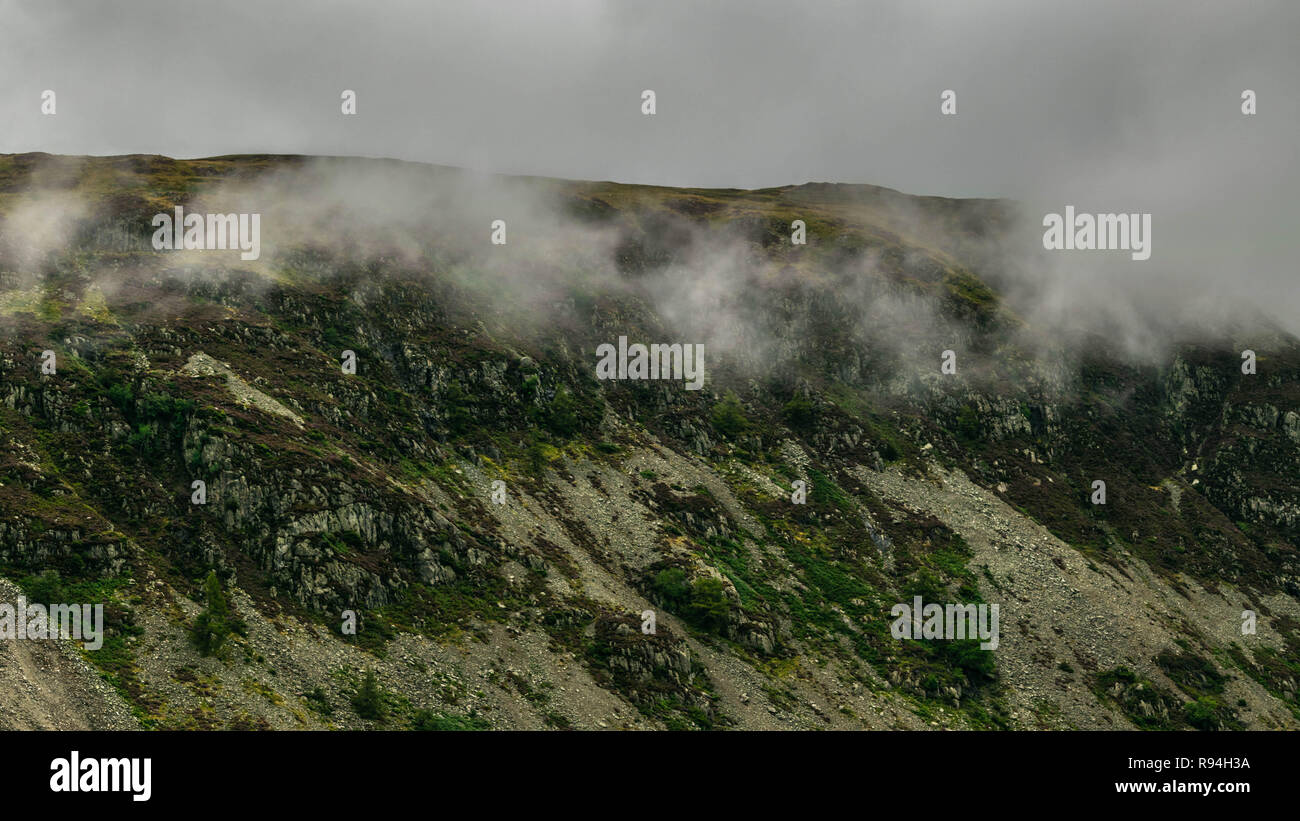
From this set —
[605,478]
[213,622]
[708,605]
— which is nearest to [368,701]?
[213,622]

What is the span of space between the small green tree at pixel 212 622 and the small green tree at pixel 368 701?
8.29 metres

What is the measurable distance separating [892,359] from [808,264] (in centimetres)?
2298

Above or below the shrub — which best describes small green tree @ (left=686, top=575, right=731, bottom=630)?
below

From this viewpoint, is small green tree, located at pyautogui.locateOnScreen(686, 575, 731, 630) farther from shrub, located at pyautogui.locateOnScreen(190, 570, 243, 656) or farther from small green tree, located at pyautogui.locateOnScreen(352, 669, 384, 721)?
shrub, located at pyautogui.locateOnScreen(190, 570, 243, 656)

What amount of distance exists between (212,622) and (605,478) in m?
41.2

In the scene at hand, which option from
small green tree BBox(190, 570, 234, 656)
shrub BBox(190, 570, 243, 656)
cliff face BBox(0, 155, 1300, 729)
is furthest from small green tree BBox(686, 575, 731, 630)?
small green tree BBox(190, 570, 234, 656)

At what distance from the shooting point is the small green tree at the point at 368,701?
154ft

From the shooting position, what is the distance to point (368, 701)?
4706 cm

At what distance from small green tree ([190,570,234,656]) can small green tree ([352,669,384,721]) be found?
829cm

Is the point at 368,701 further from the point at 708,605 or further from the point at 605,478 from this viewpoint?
the point at 605,478

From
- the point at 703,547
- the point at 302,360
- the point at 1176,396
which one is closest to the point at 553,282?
the point at 302,360

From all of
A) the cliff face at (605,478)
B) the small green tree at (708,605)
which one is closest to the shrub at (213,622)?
the cliff face at (605,478)

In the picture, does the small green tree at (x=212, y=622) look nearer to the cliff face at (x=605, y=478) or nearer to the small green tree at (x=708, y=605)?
the cliff face at (x=605, y=478)

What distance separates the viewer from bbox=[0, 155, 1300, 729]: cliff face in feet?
181
